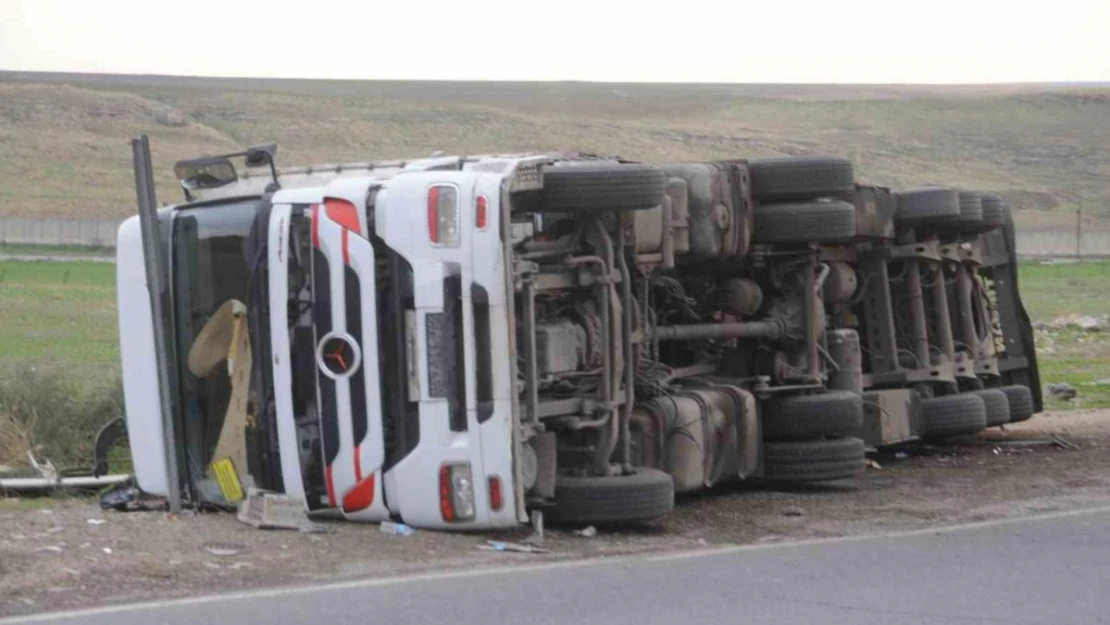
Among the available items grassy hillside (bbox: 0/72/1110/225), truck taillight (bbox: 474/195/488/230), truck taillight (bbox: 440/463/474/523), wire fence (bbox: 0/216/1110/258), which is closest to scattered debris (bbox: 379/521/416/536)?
truck taillight (bbox: 440/463/474/523)

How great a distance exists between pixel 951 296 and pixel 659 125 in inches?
2594

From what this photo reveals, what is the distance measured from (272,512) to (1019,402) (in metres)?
7.71

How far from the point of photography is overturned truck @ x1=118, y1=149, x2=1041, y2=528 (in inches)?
334

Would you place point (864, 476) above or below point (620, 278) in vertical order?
below

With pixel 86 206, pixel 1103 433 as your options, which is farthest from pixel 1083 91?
pixel 1103 433

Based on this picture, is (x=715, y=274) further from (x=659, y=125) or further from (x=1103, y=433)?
(x=659, y=125)

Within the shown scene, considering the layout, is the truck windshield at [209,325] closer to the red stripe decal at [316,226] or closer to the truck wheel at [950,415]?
the red stripe decal at [316,226]

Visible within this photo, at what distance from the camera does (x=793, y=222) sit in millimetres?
10953

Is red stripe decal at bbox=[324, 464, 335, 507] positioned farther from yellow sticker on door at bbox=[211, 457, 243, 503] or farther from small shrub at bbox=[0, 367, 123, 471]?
small shrub at bbox=[0, 367, 123, 471]

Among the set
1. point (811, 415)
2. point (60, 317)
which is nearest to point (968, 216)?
point (811, 415)

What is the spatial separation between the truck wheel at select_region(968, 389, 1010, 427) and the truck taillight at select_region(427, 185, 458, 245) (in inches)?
257

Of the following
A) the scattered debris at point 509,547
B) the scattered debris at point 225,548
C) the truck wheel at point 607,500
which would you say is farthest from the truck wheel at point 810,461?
the scattered debris at point 225,548

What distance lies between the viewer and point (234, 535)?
852 centimetres

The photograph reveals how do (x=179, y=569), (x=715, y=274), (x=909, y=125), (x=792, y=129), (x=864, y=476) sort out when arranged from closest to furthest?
(x=179, y=569) < (x=715, y=274) < (x=864, y=476) < (x=792, y=129) < (x=909, y=125)
